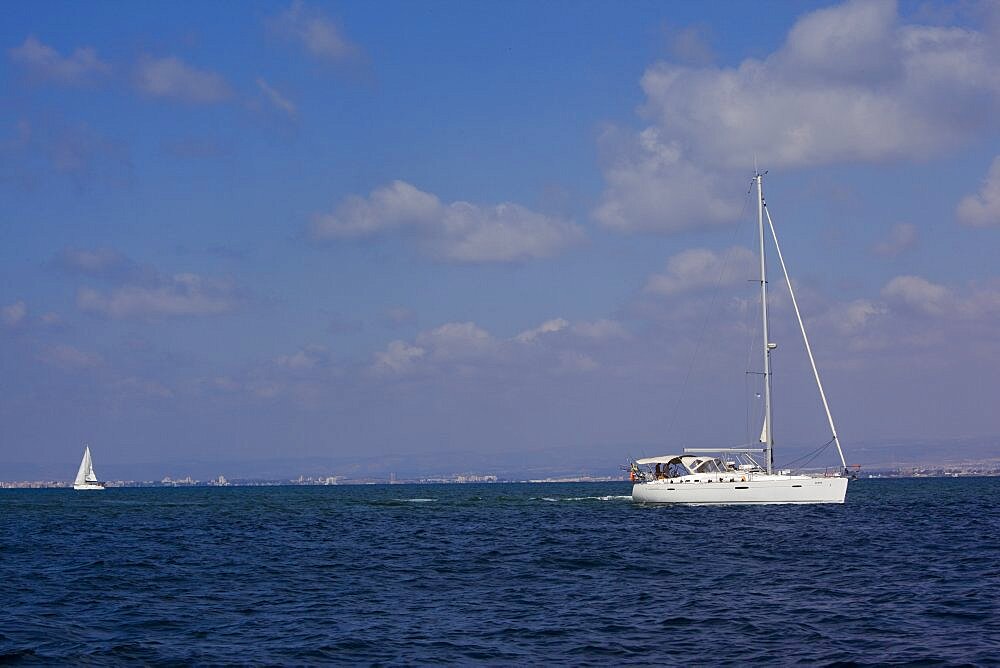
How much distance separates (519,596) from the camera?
3061 cm

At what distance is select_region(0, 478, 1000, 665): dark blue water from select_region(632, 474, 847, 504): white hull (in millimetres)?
11043

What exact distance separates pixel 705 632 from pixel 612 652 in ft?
10.1

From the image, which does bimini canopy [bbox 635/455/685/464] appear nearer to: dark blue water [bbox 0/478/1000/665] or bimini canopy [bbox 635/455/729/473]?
bimini canopy [bbox 635/455/729/473]

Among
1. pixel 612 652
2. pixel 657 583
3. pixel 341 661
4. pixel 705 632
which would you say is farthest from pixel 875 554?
pixel 341 661

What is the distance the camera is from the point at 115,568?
39.3 m

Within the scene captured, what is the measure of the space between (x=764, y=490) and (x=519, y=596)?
42038 millimetres

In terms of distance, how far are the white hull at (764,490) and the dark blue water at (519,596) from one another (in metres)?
11.0

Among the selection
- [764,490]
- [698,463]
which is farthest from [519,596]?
[698,463]

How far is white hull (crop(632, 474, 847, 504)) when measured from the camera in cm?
6850

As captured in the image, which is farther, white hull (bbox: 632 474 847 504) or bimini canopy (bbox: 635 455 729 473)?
bimini canopy (bbox: 635 455 729 473)

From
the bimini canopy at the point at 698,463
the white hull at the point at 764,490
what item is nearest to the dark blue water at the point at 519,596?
the white hull at the point at 764,490

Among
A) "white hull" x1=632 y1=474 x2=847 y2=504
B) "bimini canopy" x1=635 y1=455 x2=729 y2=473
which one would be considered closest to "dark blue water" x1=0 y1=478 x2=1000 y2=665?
"white hull" x1=632 y1=474 x2=847 y2=504

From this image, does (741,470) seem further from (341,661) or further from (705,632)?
(341,661)

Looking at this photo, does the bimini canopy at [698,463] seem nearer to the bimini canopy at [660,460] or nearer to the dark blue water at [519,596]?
the bimini canopy at [660,460]
